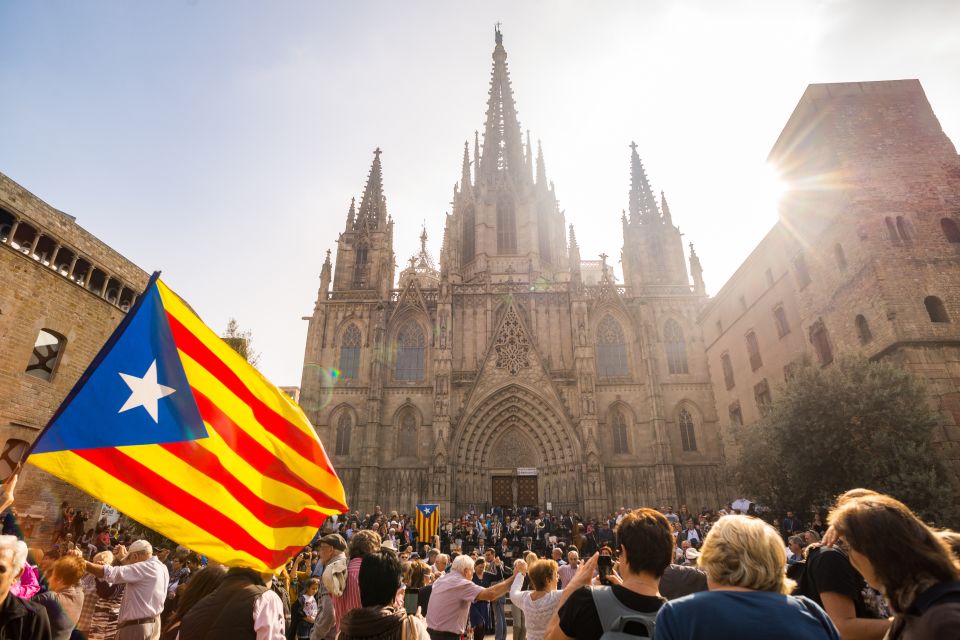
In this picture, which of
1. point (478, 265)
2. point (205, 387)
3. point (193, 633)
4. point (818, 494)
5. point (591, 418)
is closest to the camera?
point (193, 633)

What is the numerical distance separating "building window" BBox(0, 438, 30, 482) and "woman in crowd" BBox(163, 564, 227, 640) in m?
16.7

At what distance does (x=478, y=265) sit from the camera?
34.7m

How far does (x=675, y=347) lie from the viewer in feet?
98.5

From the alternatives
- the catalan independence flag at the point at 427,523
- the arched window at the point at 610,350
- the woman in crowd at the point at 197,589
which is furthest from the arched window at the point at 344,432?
the woman in crowd at the point at 197,589

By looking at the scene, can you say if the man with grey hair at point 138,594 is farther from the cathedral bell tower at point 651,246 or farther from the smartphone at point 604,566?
the cathedral bell tower at point 651,246

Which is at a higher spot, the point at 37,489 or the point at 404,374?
the point at 404,374

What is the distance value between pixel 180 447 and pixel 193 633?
142 centimetres

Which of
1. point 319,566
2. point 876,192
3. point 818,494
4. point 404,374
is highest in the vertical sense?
point 876,192

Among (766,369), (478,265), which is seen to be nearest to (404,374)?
(478,265)

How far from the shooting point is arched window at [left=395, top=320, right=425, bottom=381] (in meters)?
29.8

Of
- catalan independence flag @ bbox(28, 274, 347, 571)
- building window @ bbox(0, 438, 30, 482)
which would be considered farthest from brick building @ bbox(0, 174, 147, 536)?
catalan independence flag @ bbox(28, 274, 347, 571)

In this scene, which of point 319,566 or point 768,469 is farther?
point 768,469

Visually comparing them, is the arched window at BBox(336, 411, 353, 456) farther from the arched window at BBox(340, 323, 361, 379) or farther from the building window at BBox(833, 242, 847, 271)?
the building window at BBox(833, 242, 847, 271)

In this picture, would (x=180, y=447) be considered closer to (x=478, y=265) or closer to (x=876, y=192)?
(x=876, y=192)
